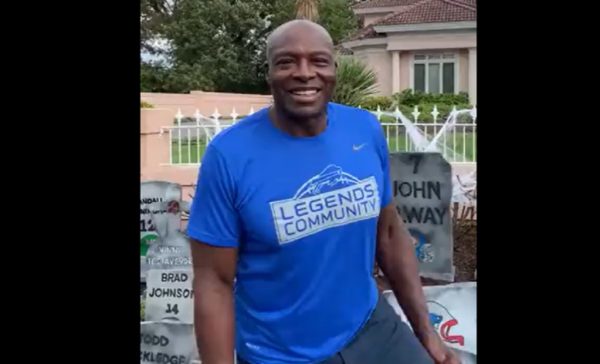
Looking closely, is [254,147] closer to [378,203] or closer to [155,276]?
[378,203]

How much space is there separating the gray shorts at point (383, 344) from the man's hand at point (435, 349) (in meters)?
0.05

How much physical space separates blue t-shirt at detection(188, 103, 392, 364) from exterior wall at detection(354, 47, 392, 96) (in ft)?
8.49

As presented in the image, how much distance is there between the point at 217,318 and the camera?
1775 mm

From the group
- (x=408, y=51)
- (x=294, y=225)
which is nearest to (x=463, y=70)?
(x=408, y=51)

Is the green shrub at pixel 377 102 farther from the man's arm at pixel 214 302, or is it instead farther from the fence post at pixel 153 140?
the man's arm at pixel 214 302

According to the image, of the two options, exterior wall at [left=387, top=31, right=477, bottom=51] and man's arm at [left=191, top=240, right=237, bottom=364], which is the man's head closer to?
man's arm at [left=191, top=240, right=237, bottom=364]

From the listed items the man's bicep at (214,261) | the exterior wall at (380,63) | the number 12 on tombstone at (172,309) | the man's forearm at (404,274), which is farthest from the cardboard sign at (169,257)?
the man's bicep at (214,261)

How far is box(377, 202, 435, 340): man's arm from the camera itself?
1.96m

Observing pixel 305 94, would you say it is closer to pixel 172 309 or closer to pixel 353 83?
pixel 172 309

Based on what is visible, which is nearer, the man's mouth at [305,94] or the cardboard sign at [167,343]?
the man's mouth at [305,94]

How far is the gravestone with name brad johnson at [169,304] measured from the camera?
11.5ft

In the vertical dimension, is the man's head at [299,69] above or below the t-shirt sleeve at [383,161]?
above

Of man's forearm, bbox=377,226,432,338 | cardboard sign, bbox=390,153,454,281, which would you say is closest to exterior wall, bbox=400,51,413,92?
cardboard sign, bbox=390,153,454,281

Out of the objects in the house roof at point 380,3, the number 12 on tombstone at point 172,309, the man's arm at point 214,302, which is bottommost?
the number 12 on tombstone at point 172,309
